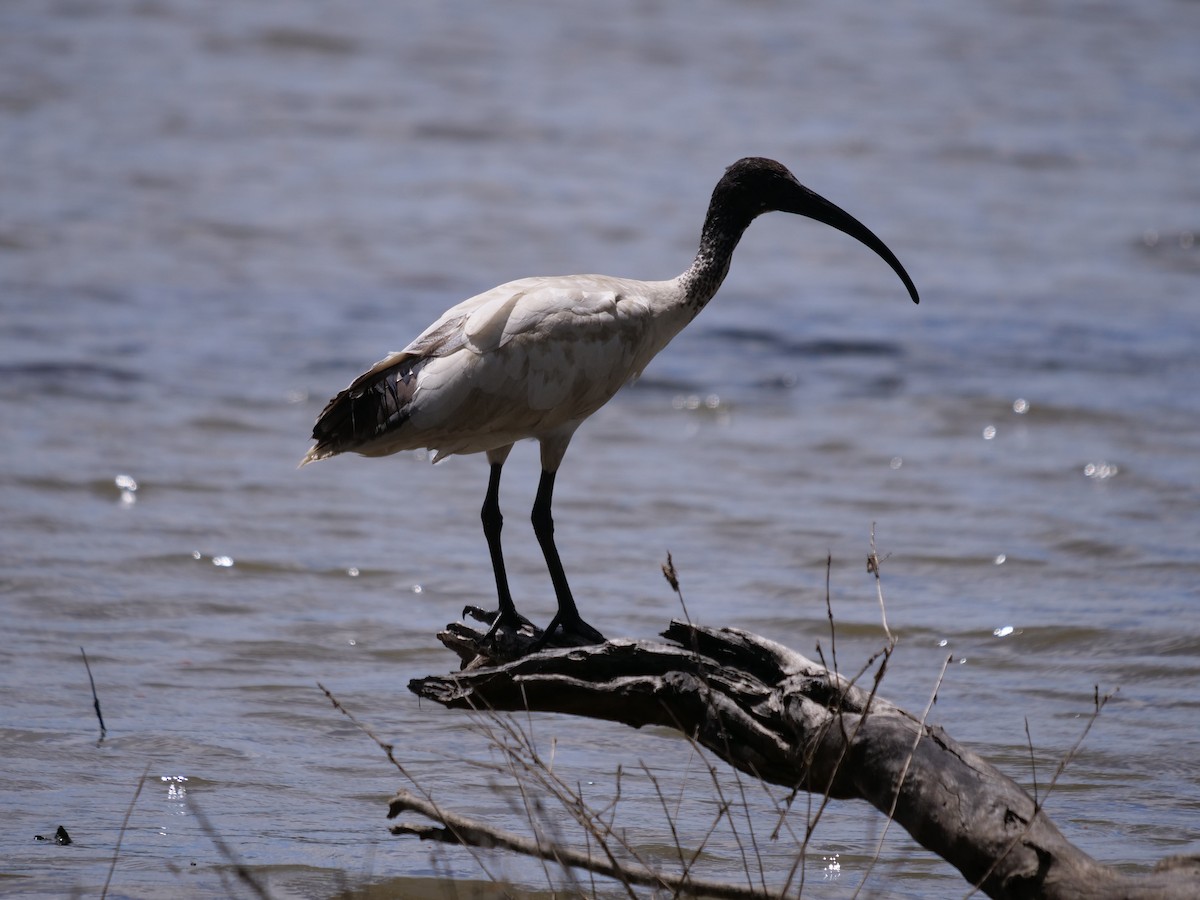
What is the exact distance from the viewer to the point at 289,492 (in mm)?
12180

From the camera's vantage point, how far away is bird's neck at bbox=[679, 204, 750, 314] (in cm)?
694

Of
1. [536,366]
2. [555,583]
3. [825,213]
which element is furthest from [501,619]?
[825,213]

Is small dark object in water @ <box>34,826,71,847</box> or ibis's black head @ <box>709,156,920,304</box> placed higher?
ibis's black head @ <box>709,156,920,304</box>

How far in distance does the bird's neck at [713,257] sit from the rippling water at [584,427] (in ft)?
6.22

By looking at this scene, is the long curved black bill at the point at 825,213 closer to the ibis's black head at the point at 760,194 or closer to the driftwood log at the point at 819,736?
the ibis's black head at the point at 760,194

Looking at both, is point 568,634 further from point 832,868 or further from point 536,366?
point 832,868

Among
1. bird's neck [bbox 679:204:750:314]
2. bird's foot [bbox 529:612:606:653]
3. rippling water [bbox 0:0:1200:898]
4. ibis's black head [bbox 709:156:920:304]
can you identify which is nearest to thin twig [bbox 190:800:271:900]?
rippling water [bbox 0:0:1200:898]

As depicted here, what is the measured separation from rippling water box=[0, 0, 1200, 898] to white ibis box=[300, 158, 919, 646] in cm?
125

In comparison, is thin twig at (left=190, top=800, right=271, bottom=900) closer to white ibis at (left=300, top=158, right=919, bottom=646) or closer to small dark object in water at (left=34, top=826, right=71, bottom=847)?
small dark object in water at (left=34, top=826, right=71, bottom=847)

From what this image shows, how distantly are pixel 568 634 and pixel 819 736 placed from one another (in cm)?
199

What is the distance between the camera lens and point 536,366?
6496 mm

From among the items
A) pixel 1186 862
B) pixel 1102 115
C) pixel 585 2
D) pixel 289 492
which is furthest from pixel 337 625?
pixel 585 2

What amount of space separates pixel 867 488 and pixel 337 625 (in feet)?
15.5

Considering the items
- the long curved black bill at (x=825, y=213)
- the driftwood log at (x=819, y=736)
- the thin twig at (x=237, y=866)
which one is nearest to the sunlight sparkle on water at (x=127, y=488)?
the thin twig at (x=237, y=866)
